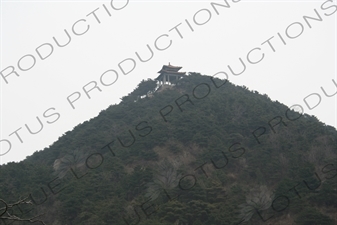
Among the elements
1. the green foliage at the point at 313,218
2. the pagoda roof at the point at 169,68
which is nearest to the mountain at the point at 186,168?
the green foliage at the point at 313,218

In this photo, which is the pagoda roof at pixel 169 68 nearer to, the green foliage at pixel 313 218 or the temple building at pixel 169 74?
the temple building at pixel 169 74

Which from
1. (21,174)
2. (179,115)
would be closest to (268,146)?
(179,115)

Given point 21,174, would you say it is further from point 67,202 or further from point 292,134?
point 292,134

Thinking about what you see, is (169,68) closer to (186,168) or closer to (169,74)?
(169,74)

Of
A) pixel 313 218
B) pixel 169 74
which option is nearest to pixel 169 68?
pixel 169 74

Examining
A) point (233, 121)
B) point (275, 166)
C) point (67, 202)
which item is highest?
point (67, 202)
